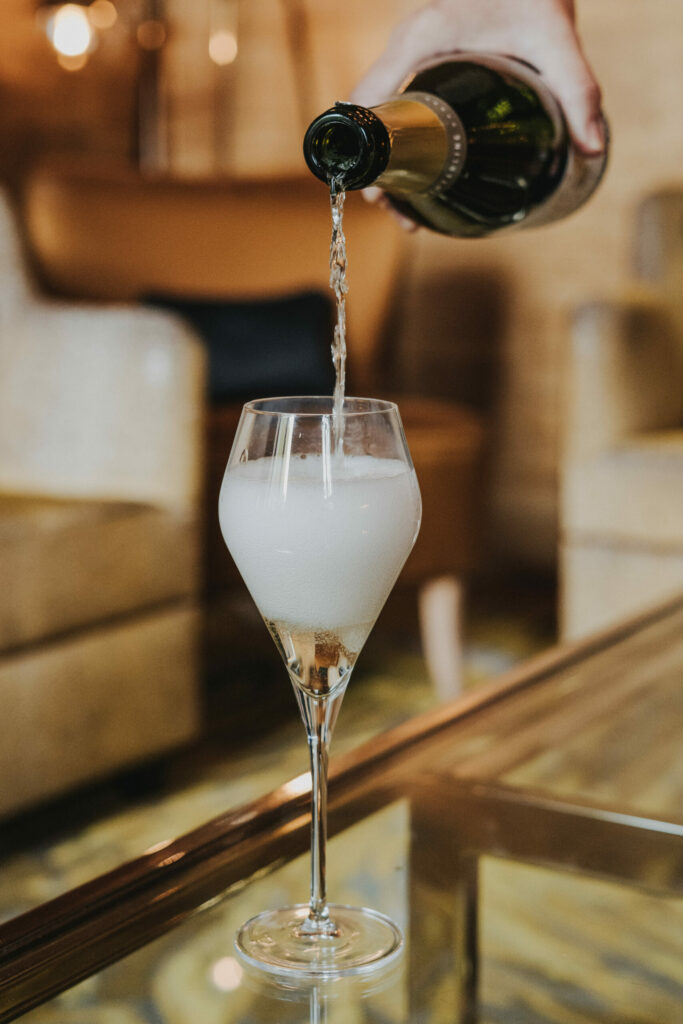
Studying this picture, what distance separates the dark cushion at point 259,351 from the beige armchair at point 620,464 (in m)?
0.47

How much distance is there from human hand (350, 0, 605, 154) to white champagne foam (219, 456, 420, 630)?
1.20ft

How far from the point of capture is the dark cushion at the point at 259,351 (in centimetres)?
215

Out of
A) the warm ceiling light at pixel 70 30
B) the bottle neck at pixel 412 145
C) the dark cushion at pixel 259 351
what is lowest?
the dark cushion at pixel 259 351

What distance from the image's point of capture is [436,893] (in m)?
0.61

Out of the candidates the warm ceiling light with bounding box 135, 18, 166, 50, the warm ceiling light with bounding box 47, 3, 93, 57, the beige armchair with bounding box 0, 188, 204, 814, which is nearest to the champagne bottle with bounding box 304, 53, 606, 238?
the beige armchair with bounding box 0, 188, 204, 814

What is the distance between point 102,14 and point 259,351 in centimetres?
139

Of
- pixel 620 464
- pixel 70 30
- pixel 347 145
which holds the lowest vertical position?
pixel 620 464

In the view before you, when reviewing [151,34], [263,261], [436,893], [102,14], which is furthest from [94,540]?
[151,34]

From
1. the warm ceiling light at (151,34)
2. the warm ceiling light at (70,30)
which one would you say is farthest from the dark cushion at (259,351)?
the warm ceiling light at (151,34)

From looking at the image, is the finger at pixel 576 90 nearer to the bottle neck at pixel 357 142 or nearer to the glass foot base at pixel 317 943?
the bottle neck at pixel 357 142

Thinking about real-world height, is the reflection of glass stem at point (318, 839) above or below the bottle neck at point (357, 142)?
below

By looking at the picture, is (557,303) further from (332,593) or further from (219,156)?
(332,593)

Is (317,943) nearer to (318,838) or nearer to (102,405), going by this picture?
(318,838)

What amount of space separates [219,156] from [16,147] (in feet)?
2.29
